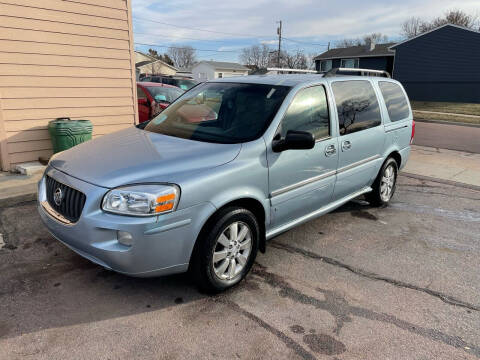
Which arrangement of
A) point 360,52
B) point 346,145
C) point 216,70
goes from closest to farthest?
1. point 346,145
2. point 360,52
3. point 216,70

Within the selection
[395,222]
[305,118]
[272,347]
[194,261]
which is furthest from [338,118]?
[272,347]

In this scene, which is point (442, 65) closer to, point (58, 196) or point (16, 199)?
point (16, 199)

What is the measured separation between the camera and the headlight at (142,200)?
2.60 metres

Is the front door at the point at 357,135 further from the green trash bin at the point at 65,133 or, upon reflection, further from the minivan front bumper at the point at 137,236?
the green trash bin at the point at 65,133

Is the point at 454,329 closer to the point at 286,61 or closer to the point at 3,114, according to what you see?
the point at 3,114

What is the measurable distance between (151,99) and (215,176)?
6815 millimetres

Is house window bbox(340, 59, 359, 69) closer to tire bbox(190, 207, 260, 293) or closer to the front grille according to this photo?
tire bbox(190, 207, 260, 293)

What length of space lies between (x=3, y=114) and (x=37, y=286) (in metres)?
3.91

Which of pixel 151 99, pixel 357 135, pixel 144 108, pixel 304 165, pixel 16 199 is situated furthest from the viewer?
pixel 144 108

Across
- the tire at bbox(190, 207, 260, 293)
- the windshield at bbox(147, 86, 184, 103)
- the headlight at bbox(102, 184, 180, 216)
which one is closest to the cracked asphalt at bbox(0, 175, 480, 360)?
the tire at bbox(190, 207, 260, 293)

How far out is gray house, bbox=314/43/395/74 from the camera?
37750 mm

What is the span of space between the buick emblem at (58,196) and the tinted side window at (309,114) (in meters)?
1.92

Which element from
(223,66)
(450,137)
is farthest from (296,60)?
(450,137)

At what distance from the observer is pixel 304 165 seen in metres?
3.61
